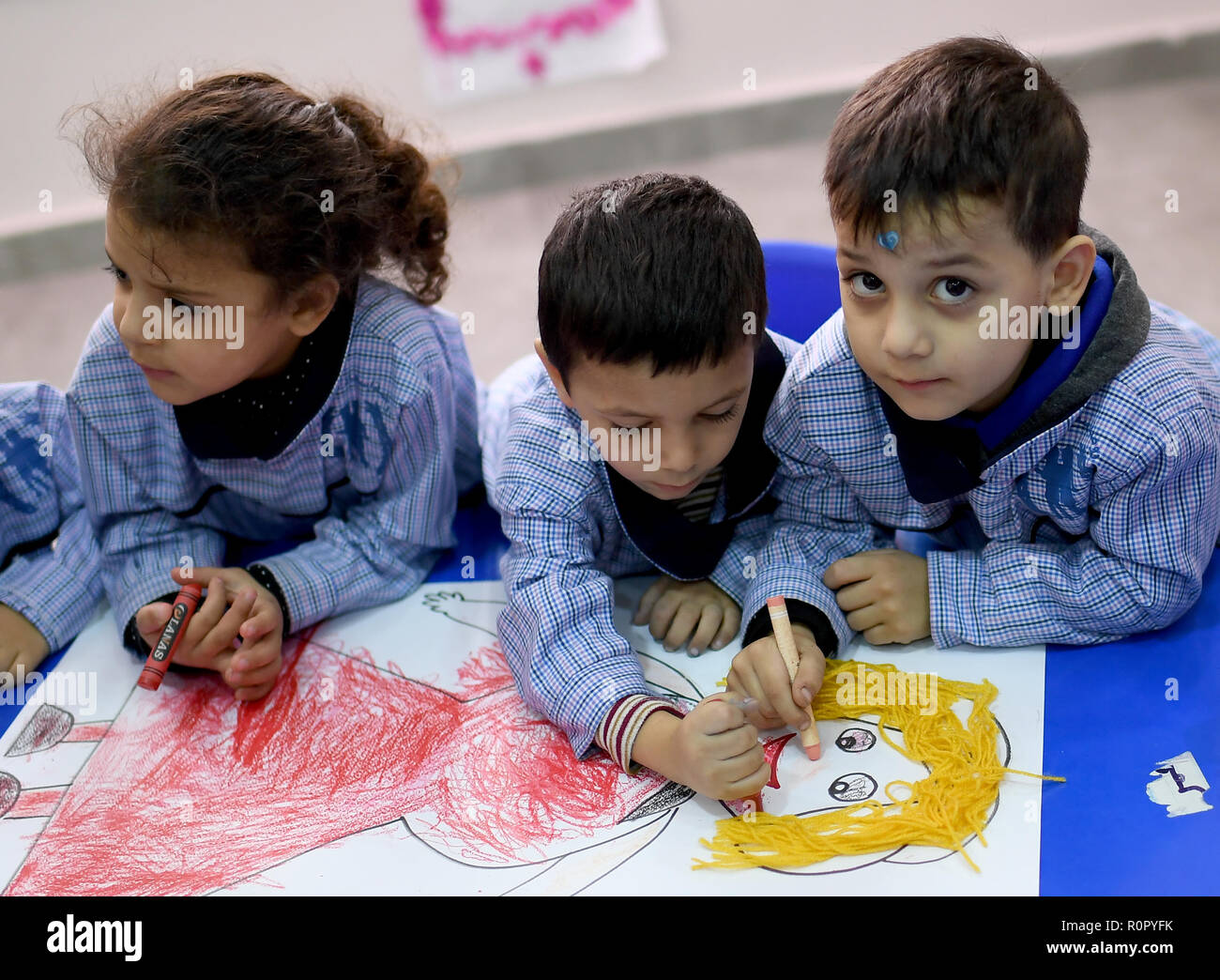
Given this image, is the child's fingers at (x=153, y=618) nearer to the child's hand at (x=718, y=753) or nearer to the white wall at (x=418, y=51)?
the child's hand at (x=718, y=753)

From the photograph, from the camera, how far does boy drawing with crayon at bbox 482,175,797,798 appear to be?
87 centimetres

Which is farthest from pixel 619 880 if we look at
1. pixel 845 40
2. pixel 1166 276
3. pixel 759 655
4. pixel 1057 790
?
pixel 845 40

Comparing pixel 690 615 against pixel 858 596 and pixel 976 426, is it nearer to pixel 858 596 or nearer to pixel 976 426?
pixel 858 596

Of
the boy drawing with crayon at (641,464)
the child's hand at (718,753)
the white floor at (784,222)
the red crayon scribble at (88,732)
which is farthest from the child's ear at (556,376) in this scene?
the white floor at (784,222)

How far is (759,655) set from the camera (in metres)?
0.95

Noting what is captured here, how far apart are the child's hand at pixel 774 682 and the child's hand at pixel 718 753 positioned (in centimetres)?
5

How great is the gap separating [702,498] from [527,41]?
1482 mm

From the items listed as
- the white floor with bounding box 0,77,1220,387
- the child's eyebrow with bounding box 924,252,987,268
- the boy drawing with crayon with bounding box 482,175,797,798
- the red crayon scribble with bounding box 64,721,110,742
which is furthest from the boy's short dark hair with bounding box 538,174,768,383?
the white floor with bounding box 0,77,1220,387

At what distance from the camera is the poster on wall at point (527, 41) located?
7.39 feet

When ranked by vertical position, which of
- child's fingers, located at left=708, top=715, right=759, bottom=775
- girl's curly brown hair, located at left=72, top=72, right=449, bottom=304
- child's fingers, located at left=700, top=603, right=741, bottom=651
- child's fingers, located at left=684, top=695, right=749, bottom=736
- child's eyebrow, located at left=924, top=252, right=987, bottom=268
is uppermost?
girl's curly brown hair, located at left=72, top=72, right=449, bottom=304

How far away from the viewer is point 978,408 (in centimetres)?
99

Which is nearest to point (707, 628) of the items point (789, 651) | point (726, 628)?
point (726, 628)

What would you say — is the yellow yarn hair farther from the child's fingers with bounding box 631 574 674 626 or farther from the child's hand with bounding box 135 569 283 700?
the child's hand with bounding box 135 569 283 700

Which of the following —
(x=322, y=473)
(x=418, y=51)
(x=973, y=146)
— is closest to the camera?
(x=973, y=146)
